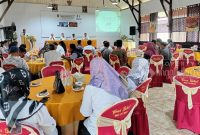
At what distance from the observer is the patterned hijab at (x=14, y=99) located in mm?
1705

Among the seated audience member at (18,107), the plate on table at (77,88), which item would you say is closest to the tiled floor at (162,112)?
the plate on table at (77,88)

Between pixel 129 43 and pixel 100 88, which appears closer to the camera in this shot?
pixel 100 88

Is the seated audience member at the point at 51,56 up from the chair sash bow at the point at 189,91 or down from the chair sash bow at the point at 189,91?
up

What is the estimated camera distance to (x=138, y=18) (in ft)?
49.6

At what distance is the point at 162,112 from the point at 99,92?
2.60 metres

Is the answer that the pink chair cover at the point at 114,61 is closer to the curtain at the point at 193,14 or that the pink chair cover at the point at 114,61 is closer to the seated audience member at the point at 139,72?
the seated audience member at the point at 139,72

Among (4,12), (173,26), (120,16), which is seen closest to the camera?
(173,26)

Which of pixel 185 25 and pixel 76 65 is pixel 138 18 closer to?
pixel 185 25

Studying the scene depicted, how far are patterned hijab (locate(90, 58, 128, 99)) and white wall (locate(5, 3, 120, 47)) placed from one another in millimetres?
14067

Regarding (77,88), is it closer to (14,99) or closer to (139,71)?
(14,99)

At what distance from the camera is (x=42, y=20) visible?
15.5 meters

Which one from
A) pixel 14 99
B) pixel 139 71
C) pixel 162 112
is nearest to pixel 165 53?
pixel 162 112

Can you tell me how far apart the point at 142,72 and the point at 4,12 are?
490 inches

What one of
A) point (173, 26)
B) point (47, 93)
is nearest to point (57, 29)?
point (173, 26)
